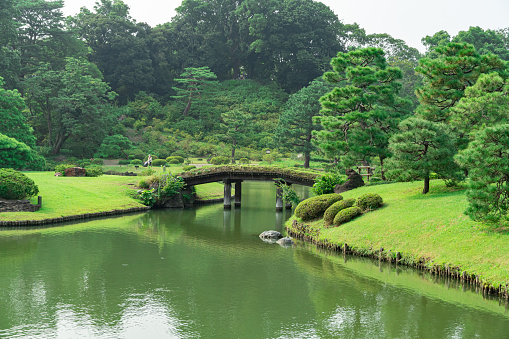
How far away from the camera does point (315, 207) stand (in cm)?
3159

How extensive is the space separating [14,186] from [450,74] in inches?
1270

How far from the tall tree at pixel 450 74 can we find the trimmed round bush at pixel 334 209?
10790 millimetres

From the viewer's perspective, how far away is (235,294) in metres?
19.2

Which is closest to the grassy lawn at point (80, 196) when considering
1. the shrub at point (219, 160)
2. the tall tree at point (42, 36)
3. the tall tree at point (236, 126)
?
the shrub at point (219, 160)

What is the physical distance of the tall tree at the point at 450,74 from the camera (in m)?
34.8

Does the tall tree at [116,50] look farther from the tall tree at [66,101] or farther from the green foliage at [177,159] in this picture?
the green foliage at [177,159]

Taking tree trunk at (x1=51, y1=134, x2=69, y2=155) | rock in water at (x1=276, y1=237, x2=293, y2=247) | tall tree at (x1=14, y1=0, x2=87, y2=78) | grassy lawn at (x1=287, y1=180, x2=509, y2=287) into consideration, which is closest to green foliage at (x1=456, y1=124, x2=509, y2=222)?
grassy lawn at (x1=287, y1=180, x2=509, y2=287)

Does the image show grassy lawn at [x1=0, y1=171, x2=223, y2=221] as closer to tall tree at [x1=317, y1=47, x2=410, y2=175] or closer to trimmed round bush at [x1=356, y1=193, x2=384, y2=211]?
tall tree at [x1=317, y1=47, x2=410, y2=175]

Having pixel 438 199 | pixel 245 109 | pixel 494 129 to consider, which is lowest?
pixel 438 199

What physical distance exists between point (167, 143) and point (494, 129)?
198 ft

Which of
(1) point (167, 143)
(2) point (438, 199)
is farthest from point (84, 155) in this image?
(2) point (438, 199)

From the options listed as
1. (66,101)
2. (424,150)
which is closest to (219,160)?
(66,101)

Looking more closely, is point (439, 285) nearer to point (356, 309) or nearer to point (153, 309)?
point (356, 309)

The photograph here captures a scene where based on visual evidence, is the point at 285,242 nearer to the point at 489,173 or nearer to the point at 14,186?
the point at 489,173
